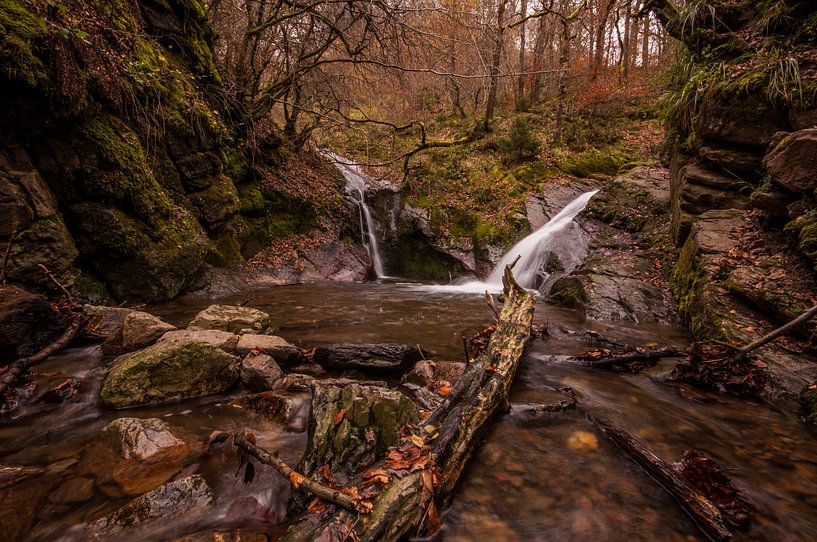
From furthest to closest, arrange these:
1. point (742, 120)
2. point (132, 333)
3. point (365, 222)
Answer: point (365, 222), point (742, 120), point (132, 333)

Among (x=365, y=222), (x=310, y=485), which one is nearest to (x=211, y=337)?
(x=310, y=485)

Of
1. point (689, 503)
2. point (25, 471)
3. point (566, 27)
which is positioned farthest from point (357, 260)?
point (566, 27)

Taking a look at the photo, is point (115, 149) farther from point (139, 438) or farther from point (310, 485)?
point (310, 485)

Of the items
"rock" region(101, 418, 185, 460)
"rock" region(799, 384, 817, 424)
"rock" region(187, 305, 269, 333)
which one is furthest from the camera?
"rock" region(187, 305, 269, 333)

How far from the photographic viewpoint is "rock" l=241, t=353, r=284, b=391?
11.0 feet

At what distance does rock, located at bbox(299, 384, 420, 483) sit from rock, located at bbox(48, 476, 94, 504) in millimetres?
1270

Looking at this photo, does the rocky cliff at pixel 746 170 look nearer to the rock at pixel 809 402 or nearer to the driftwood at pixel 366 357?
the rock at pixel 809 402

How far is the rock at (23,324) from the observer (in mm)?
3125

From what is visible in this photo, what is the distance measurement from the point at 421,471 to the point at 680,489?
4.97 ft

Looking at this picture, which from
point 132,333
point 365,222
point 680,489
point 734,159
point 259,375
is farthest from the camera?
point 365,222

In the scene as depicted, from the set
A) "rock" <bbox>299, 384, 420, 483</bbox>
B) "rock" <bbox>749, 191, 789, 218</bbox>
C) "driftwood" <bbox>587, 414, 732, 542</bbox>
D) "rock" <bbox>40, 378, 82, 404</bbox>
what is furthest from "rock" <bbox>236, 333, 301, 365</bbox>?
"rock" <bbox>749, 191, 789, 218</bbox>

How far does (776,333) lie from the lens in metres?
3.02

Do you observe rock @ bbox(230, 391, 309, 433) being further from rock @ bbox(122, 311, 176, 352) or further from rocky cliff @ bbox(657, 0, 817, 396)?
rocky cliff @ bbox(657, 0, 817, 396)

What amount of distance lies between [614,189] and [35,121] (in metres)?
11.8
